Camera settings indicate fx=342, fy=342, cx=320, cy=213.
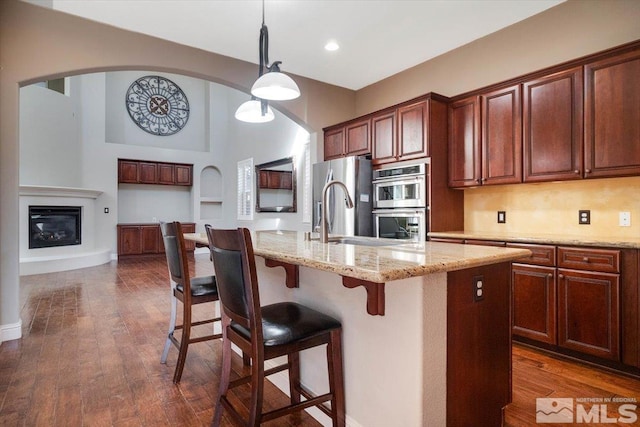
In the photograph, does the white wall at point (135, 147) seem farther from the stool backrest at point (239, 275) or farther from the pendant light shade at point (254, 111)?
the stool backrest at point (239, 275)

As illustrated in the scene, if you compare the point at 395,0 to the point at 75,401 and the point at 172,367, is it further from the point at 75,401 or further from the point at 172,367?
the point at 75,401

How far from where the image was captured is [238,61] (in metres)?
4.03

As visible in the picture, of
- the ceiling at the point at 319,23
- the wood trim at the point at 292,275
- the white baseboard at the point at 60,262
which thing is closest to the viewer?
the wood trim at the point at 292,275

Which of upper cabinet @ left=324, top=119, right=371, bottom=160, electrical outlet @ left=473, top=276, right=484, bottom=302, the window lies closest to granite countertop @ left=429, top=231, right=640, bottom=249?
electrical outlet @ left=473, top=276, right=484, bottom=302

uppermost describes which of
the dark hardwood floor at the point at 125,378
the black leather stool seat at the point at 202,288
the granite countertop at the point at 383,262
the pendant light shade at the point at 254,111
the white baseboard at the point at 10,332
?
the pendant light shade at the point at 254,111

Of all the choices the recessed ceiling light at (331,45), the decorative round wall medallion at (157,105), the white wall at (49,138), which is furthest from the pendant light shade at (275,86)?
the decorative round wall medallion at (157,105)

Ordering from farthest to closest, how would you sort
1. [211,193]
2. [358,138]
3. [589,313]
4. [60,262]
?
[211,193]
[60,262]
[358,138]
[589,313]

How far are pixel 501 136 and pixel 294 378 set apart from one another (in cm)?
270

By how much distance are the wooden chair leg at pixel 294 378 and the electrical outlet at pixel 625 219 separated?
8.63 feet

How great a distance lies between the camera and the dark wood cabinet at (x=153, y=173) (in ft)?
26.5

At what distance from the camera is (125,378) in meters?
2.26

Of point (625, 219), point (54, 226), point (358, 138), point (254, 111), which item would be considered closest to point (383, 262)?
point (254, 111)

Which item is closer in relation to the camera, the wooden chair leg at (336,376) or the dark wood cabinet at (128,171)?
the wooden chair leg at (336,376)

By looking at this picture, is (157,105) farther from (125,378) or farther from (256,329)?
(256,329)
